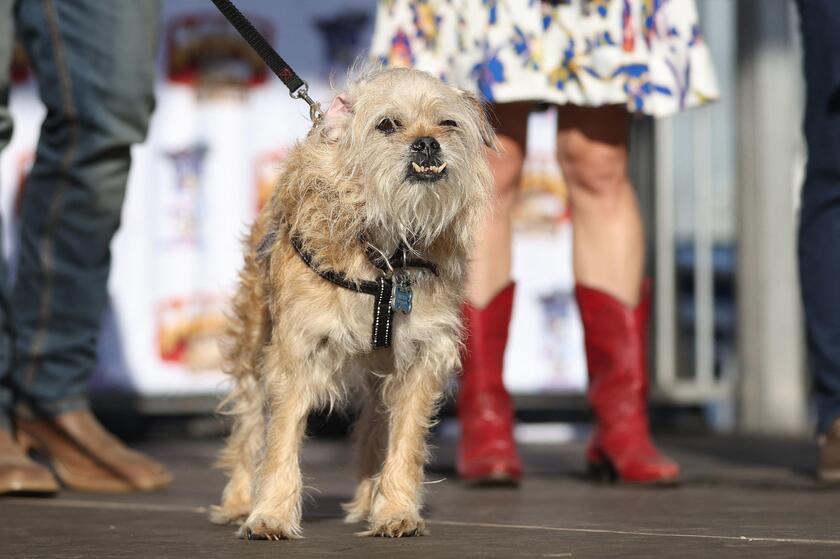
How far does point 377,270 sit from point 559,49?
145cm

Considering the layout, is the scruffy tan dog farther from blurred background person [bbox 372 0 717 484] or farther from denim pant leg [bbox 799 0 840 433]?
denim pant leg [bbox 799 0 840 433]

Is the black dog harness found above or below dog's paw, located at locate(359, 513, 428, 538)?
above

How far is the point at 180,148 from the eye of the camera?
6.36 m

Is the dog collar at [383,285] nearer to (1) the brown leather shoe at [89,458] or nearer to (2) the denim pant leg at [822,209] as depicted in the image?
(1) the brown leather shoe at [89,458]

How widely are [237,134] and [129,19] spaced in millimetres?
2649

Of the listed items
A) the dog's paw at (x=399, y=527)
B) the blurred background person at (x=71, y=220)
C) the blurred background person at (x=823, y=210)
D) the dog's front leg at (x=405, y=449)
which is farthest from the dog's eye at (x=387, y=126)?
the blurred background person at (x=823, y=210)

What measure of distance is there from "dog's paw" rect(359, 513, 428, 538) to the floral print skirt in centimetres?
151

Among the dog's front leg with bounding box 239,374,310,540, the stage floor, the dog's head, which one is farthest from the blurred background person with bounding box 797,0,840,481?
the dog's front leg with bounding box 239,374,310,540

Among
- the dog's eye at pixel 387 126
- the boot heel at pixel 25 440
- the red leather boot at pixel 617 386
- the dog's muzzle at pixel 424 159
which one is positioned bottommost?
the boot heel at pixel 25 440

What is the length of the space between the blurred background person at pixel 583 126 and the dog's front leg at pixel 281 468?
45.7 inches

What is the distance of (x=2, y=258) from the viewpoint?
387cm

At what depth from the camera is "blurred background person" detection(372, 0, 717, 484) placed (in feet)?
13.0

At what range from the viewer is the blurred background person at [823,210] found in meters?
3.94

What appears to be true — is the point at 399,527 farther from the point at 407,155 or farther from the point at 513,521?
the point at 407,155
